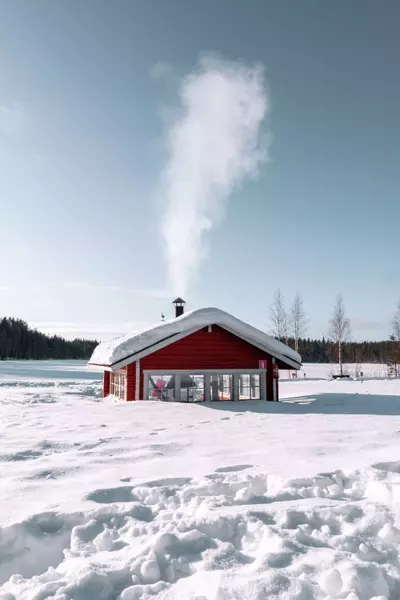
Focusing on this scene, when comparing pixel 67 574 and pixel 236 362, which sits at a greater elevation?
pixel 236 362

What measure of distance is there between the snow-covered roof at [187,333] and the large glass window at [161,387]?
1.38 meters

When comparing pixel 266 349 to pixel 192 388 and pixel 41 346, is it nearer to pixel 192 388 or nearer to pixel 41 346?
pixel 192 388

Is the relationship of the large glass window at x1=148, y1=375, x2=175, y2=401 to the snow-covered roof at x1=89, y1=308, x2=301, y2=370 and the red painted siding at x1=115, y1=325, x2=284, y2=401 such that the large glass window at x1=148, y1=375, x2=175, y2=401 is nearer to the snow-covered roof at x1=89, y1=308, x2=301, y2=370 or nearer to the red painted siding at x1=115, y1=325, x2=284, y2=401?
the red painted siding at x1=115, y1=325, x2=284, y2=401

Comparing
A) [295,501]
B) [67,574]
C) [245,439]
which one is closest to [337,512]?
[295,501]

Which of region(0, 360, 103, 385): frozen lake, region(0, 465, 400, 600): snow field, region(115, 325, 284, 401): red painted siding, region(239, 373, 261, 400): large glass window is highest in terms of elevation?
region(115, 325, 284, 401): red painted siding

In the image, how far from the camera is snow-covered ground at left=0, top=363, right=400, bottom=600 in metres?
3.30

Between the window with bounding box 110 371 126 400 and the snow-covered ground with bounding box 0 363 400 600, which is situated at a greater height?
the window with bounding box 110 371 126 400

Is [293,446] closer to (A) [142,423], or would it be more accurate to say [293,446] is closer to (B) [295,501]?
(B) [295,501]

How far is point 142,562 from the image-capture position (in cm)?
356

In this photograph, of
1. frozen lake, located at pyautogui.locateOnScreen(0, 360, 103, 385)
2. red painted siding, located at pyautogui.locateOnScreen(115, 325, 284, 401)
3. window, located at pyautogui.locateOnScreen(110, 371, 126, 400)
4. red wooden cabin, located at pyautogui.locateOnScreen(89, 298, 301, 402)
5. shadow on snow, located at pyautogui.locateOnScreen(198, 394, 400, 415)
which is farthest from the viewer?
frozen lake, located at pyautogui.locateOnScreen(0, 360, 103, 385)

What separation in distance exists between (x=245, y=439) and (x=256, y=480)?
3.01 meters

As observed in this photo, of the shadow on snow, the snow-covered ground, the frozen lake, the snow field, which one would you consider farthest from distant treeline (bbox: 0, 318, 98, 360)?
the snow field

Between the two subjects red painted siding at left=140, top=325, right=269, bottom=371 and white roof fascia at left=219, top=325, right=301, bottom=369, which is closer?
red painted siding at left=140, top=325, right=269, bottom=371

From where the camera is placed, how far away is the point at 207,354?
54.1 ft
